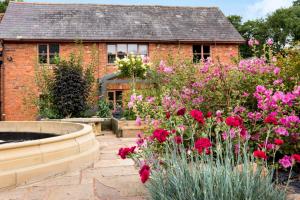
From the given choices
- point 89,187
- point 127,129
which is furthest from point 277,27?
point 89,187

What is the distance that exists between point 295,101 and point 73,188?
3.17 meters

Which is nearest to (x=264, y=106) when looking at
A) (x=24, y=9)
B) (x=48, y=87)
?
(x=48, y=87)

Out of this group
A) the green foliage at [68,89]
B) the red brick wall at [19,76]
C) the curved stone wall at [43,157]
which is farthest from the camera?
the red brick wall at [19,76]

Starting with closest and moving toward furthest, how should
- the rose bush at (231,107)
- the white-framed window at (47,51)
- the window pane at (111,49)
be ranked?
the rose bush at (231,107) < the white-framed window at (47,51) < the window pane at (111,49)

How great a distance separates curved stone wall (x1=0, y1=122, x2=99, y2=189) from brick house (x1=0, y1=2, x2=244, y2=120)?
37.4ft

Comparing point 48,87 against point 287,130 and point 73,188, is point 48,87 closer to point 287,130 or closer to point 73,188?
point 73,188

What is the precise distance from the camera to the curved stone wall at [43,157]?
203 inches

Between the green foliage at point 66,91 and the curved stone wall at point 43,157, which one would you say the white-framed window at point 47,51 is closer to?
the green foliage at point 66,91

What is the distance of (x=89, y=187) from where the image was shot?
199 inches

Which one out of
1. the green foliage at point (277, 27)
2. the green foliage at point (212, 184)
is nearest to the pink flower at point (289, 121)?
the green foliage at point (212, 184)

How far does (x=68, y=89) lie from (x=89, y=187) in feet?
31.3

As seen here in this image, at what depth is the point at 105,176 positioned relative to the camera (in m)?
5.77

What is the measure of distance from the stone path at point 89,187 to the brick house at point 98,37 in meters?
12.1

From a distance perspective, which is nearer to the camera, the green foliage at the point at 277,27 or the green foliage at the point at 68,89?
the green foliage at the point at 68,89
